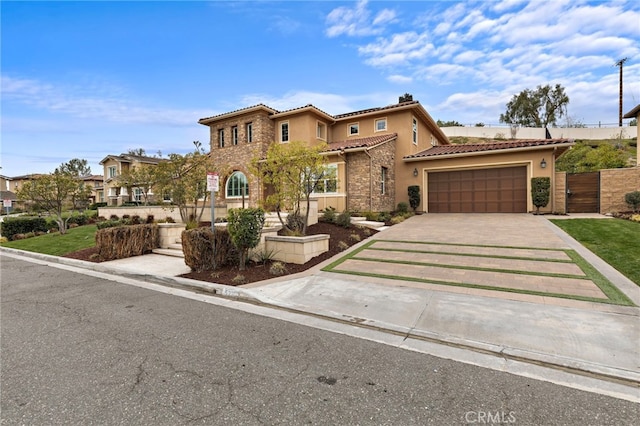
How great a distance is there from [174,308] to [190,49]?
39.0 feet

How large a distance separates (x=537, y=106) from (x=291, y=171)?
57.0m

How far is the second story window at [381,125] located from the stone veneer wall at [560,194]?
381 inches

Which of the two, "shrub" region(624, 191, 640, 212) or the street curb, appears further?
"shrub" region(624, 191, 640, 212)

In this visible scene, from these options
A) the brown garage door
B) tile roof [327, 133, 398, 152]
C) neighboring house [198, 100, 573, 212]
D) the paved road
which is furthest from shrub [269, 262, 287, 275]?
the brown garage door

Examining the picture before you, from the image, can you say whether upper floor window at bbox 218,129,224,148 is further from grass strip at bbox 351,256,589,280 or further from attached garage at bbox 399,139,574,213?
grass strip at bbox 351,256,589,280

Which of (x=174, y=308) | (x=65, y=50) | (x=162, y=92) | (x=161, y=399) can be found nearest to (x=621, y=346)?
(x=161, y=399)

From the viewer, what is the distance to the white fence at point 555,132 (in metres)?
43.1

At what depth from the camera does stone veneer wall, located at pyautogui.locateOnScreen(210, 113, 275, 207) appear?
1955 centimetres

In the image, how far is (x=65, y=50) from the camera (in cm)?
1179

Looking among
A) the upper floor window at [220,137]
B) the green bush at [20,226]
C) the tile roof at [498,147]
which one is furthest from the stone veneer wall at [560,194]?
the green bush at [20,226]

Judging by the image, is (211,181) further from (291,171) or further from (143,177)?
(143,177)

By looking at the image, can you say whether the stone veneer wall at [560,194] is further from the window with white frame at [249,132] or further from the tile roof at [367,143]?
the window with white frame at [249,132]

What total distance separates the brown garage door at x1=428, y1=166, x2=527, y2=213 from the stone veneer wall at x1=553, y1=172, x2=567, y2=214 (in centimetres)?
129

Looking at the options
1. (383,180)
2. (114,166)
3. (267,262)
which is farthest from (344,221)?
(114,166)
